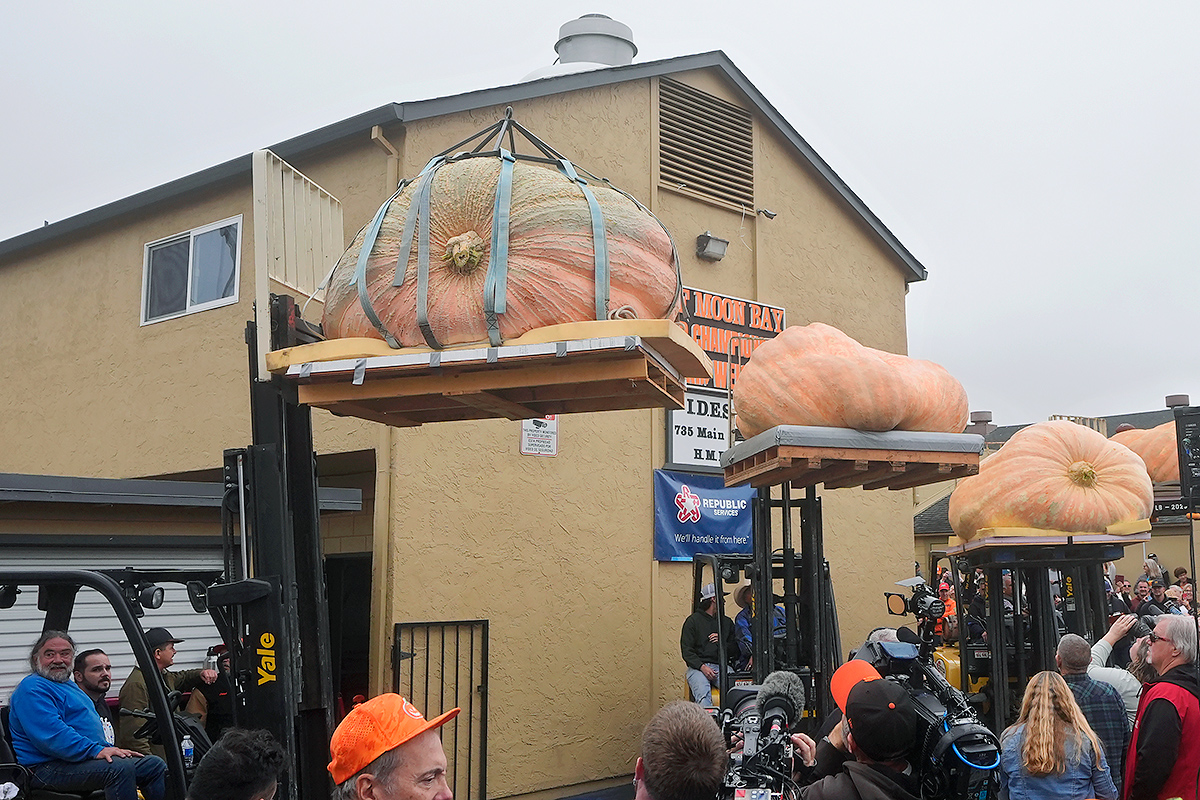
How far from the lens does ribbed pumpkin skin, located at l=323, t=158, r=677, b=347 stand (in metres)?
4.68

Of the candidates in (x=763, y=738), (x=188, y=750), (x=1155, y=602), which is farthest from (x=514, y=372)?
(x=1155, y=602)

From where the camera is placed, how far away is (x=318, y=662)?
5.92 m

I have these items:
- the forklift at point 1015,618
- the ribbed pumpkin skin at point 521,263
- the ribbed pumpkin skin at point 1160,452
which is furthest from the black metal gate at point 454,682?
the ribbed pumpkin skin at point 1160,452

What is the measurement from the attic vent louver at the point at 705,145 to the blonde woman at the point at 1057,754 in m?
8.59

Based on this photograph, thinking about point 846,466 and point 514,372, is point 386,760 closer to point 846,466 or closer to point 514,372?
point 514,372

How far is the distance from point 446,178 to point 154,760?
384cm

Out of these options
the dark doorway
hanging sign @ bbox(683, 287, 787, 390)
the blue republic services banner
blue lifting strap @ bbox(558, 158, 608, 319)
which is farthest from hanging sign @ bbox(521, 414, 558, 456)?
blue lifting strap @ bbox(558, 158, 608, 319)

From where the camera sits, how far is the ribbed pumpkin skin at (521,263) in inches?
184

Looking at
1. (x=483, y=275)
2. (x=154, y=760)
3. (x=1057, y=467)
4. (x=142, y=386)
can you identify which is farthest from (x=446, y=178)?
(x=142, y=386)

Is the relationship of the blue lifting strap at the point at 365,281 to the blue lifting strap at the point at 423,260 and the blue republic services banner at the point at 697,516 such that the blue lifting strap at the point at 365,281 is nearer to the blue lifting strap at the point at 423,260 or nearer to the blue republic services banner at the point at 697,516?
the blue lifting strap at the point at 423,260

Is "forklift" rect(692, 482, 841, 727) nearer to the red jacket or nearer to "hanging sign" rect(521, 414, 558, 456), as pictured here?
"hanging sign" rect(521, 414, 558, 456)

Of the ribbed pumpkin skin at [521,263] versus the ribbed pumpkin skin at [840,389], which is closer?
the ribbed pumpkin skin at [521,263]

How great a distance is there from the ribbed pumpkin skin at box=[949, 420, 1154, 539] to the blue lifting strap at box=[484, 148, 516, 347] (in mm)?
7156

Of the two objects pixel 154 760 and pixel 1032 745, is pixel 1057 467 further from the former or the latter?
pixel 154 760
